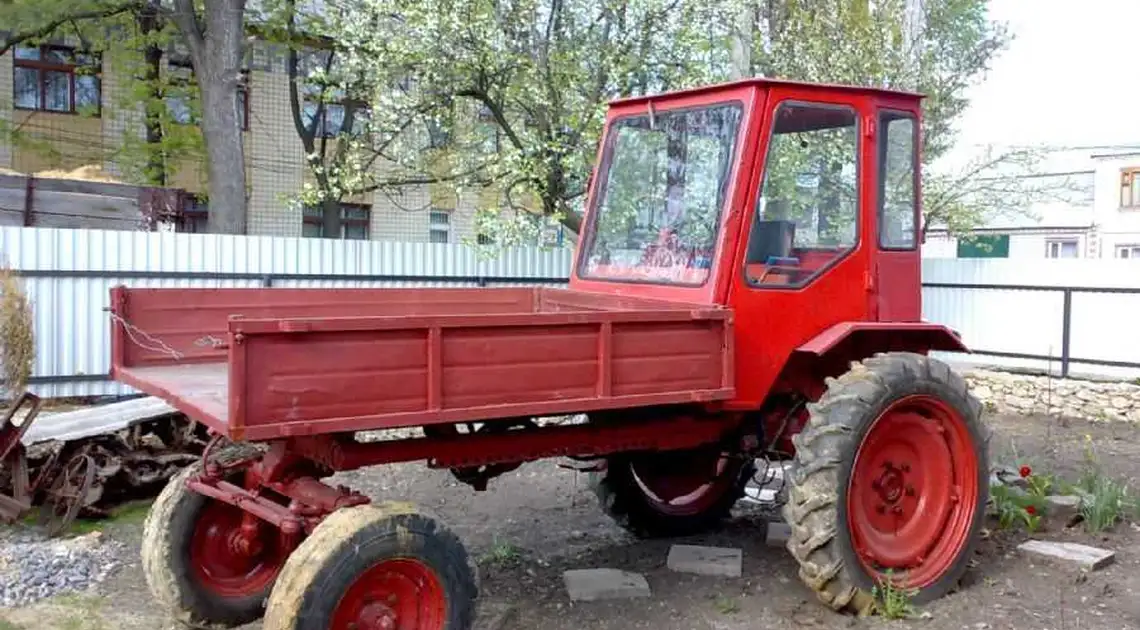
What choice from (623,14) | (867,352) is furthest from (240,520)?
(623,14)

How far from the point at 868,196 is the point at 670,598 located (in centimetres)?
227

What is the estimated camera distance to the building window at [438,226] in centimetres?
2533

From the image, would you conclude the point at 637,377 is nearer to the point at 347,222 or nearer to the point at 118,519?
the point at 118,519

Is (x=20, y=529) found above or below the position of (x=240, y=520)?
below

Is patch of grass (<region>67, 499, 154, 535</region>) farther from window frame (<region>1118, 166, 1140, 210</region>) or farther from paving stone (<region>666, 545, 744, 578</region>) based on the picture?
window frame (<region>1118, 166, 1140, 210</region>)

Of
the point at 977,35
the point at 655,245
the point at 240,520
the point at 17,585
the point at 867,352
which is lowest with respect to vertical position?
the point at 17,585

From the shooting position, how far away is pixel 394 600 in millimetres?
4043

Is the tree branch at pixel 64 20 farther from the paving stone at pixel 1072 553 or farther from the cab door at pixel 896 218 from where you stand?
the paving stone at pixel 1072 553

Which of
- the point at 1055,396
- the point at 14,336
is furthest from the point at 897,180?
the point at 14,336

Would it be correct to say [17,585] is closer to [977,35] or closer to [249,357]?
[249,357]

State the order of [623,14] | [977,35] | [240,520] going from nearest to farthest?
[240,520] < [623,14] < [977,35]

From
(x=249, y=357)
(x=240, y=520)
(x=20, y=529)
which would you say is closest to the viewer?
(x=249, y=357)

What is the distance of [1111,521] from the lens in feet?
21.1

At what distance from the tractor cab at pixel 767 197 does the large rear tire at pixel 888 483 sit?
49 cm
